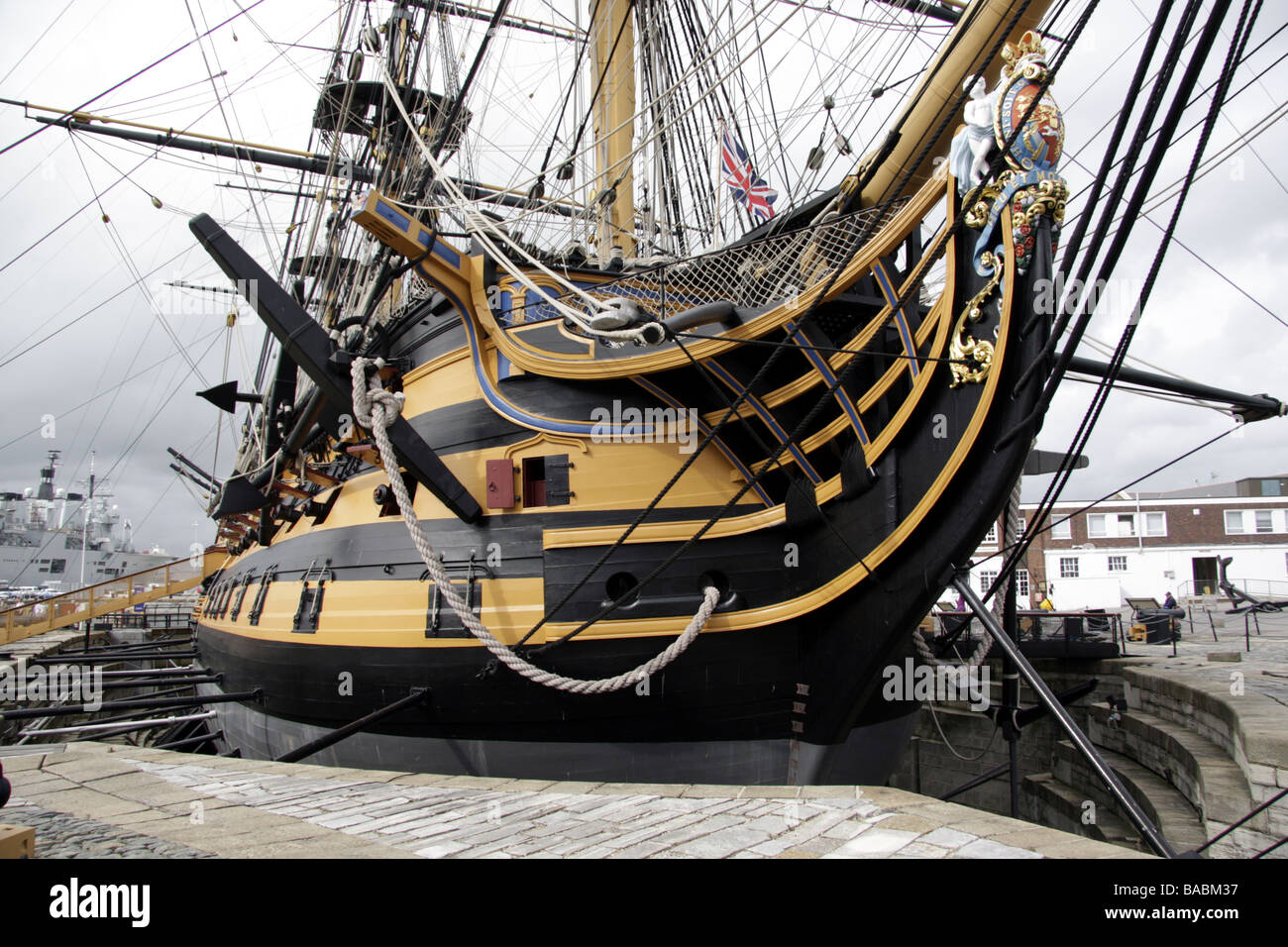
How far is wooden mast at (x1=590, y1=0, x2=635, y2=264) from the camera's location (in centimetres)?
1183

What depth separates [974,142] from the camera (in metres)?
4.71

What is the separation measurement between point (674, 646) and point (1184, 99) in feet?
14.4

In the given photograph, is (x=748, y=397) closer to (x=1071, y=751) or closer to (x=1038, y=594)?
(x=1071, y=751)

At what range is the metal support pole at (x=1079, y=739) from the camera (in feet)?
12.5

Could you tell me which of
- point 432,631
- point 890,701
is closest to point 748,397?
point 890,701

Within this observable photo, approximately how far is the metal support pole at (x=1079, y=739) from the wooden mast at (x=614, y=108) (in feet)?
25.5

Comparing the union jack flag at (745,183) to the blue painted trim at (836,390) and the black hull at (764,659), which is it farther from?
the black hull at (764,659)

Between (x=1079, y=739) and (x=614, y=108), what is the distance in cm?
1100

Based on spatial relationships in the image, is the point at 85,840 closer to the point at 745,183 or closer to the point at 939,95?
the point at 939,95

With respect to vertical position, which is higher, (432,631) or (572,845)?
(432,631)

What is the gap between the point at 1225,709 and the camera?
6445 millimetres

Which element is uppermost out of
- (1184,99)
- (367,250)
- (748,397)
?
(367,250)

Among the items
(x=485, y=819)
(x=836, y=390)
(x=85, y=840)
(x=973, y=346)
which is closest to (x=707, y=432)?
(x=836, y=390)

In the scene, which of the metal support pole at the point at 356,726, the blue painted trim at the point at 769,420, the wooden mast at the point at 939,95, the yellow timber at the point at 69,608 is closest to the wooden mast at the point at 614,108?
the blue painted trim at the point at 769,420
